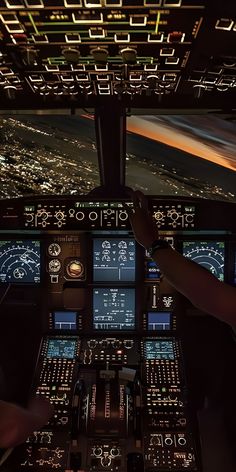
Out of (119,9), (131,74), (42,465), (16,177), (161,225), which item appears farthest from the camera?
(16,177)

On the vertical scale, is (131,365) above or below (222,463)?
above

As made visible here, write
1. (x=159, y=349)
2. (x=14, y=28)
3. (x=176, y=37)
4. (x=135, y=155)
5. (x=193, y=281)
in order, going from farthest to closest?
(x=135, y=155) < (x=159, y=349) < (x=176, y=37) < (x=14, y=28) < (x=193, y=281)

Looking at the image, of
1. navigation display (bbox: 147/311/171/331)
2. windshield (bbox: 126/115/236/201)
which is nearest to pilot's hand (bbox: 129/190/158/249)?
navigation display (bbox: 147/311/171/331)

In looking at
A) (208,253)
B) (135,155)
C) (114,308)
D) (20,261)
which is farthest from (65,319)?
(135,155)

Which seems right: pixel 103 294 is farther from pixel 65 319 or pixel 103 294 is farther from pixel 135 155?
pixel 135 155

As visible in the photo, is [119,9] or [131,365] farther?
[131,365]

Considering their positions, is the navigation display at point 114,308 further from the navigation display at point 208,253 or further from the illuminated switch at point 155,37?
the illuminated switch at point 155,37

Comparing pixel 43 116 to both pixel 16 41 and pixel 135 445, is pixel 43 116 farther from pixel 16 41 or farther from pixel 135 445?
pixel 135 445

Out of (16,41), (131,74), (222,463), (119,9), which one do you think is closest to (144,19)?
(119,9)
